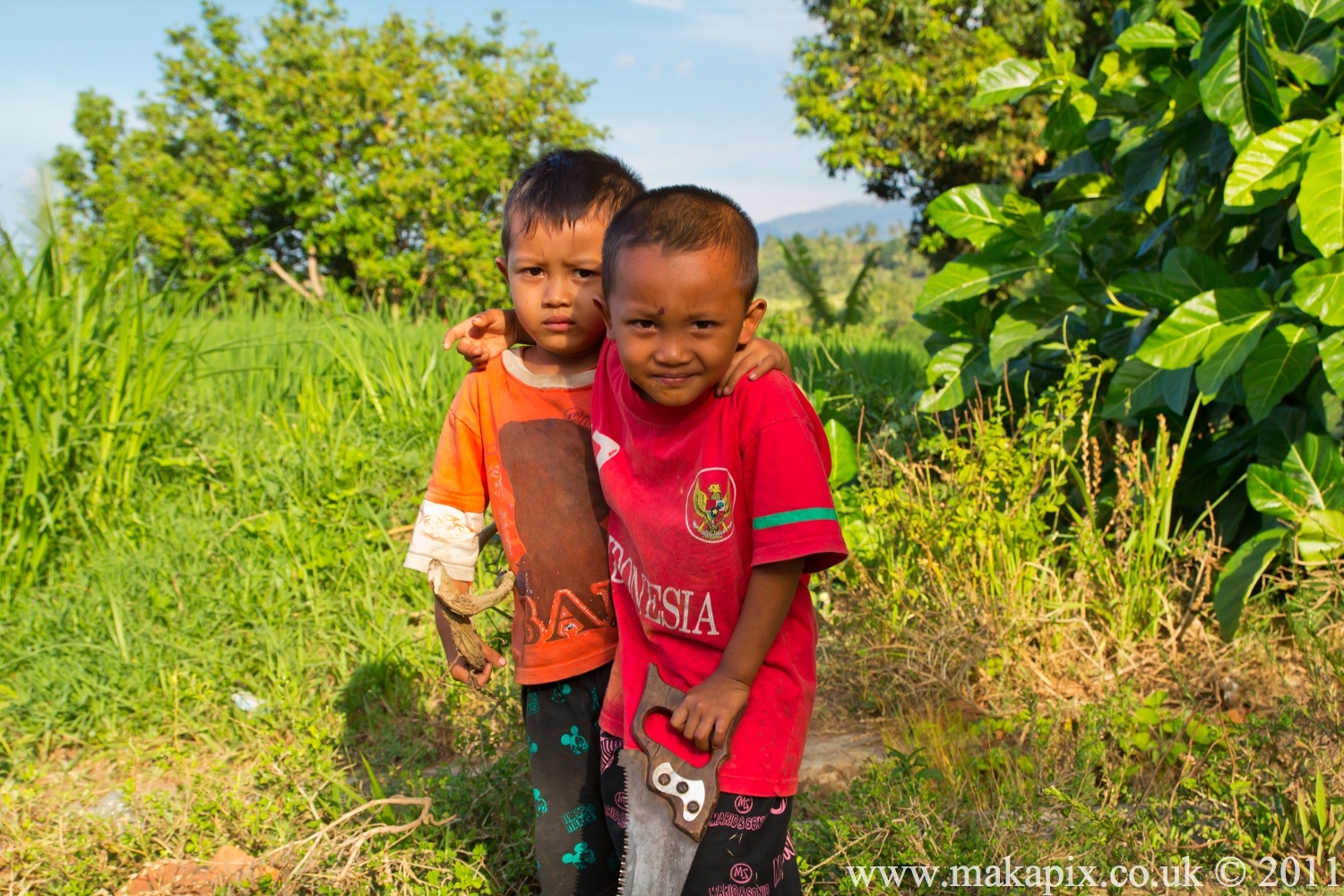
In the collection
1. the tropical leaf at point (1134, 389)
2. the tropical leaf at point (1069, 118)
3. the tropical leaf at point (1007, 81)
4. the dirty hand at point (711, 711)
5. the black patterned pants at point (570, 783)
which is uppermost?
the tropical leaf at point (1007, 81)

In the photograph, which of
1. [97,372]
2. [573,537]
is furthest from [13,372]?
[573,537]

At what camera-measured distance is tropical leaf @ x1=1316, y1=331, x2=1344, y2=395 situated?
2.82 metres

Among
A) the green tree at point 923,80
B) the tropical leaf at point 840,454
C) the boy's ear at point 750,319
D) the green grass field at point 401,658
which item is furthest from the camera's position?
the green tree at point 923,80

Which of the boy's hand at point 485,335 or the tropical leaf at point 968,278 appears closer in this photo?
the boy's hand at point 485,335

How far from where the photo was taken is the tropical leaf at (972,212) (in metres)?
3.71

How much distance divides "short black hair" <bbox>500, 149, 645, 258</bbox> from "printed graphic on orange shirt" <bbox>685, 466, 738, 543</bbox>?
20.8 inches

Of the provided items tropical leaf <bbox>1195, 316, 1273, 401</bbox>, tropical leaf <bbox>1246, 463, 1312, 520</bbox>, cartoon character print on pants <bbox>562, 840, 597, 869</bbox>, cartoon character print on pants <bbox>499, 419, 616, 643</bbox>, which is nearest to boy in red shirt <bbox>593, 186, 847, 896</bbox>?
cartoon character print on pants <bbox>499, 419, 616, 643</bbox>

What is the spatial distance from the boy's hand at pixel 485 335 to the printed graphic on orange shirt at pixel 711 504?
23.6 inches

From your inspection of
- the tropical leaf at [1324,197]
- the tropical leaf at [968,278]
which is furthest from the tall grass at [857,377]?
the tropical leaf at [1324,197]

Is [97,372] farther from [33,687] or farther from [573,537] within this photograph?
[573,537]

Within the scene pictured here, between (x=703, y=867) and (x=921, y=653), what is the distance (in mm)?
1860

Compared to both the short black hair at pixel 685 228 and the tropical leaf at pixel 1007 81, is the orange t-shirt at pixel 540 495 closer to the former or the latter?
the short black hair at pixel 685 228

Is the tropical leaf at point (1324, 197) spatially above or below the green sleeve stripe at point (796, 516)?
above

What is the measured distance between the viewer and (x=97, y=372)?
452 cm
